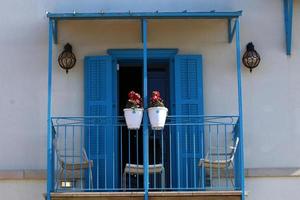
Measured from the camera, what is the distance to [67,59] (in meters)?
10.5

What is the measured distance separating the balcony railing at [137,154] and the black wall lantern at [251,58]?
85 cm

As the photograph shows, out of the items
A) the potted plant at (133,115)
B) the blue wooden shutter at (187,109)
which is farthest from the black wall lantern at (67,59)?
the blue wooden shutter at (187,109)

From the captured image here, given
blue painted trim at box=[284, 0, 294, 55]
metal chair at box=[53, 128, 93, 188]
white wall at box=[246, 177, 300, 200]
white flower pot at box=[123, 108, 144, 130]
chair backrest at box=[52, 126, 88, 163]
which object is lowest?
white wall at box=[246, 177, 300, 200]

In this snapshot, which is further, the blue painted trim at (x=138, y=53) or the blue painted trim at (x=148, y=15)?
the blue painted trim at (x=138, y=53)

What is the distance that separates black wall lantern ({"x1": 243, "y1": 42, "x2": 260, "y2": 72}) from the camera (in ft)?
34.3

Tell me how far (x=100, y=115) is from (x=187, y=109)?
4.34 feet

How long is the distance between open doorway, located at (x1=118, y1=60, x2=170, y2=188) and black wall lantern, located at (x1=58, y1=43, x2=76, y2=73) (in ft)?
2.68

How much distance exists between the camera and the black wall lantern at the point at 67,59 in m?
10.5

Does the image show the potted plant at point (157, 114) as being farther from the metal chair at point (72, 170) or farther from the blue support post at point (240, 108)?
the metal chair at point (72, 170)

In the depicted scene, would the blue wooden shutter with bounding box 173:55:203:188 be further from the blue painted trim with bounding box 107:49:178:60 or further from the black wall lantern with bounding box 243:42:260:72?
the black wall lantern with bounding box 243:42:260:72

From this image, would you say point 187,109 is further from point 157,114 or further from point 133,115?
point 133,115

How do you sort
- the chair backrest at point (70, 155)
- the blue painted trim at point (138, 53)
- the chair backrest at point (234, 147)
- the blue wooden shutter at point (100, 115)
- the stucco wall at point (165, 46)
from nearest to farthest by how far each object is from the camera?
the chair backrest at point (234, 147) → the chair backrest at point (70, 155) → the blue wooden shutter at point (100, 115) → the stucco wall at point (165, 46) → the blue painted trim at point (138, 53)

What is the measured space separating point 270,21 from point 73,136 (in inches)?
139

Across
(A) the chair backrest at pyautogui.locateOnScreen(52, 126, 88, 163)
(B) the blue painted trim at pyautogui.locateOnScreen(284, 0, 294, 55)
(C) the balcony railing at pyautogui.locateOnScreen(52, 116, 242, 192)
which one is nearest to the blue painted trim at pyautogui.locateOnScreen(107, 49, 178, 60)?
(C) the balcony railing at pyautogui.locateOnScreen(52, 116, 242, 192)
